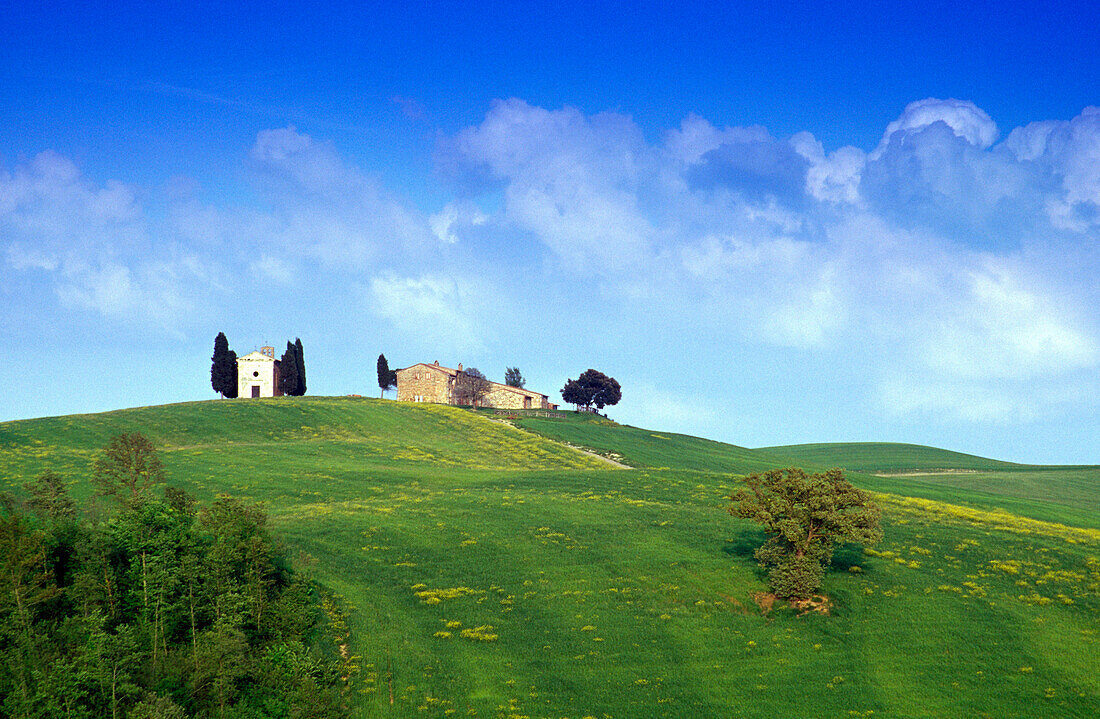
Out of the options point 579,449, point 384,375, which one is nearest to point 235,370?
point 384,375

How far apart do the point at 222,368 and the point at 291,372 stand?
12.4 m

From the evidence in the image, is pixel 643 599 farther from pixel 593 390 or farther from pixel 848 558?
pixel 593 390

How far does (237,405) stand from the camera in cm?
12000

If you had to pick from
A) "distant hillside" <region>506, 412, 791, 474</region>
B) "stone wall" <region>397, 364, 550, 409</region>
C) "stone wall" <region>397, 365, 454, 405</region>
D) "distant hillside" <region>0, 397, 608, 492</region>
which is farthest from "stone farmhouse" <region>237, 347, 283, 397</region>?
"distant hillside" <region>506, 412, 791, 474</region>

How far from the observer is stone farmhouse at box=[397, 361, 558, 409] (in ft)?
557

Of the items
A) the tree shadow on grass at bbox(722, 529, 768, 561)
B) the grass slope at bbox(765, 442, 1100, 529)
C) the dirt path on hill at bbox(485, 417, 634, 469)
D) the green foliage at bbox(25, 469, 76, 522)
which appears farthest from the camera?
the dirt path on hill at bbox(485, 417, 634, 469)

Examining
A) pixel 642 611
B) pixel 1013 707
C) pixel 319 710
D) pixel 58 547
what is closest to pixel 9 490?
pixel 58 547

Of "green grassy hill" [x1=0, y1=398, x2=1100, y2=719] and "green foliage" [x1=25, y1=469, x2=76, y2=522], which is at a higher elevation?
"green foliage" [x1=25, y1=469, x2=76, y2=522]

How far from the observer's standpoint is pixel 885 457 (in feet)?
496

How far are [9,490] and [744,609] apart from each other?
60.6 meters

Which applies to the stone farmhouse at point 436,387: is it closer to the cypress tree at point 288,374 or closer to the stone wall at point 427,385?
the stone wall at point 427,385

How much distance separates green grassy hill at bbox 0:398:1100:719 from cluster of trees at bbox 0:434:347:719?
3582 mm

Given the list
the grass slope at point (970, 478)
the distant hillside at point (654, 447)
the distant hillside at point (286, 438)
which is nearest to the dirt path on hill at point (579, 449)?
the distant hillside at point (654, 447)

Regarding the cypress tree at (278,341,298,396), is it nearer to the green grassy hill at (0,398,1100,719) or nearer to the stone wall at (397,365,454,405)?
the stone wall at (397,365,454,405)
